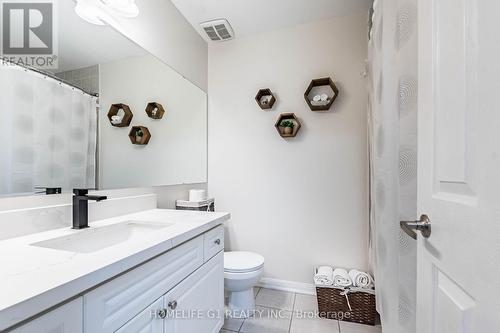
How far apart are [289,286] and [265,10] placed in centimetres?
244

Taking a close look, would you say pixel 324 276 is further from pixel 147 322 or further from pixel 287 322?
pixel 147 322

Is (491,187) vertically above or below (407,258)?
above

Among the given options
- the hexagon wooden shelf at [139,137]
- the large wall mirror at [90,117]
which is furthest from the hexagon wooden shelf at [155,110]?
the hexagon wooden shelf at [139,137]

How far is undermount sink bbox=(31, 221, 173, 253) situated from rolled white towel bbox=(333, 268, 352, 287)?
1.34 m

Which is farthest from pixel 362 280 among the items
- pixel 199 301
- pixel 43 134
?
pixel 43 134

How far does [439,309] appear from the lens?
1.96 feet

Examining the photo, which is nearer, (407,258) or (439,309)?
(439,309)

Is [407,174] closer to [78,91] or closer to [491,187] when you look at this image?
[491,187]

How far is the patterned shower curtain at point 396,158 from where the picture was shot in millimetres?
900

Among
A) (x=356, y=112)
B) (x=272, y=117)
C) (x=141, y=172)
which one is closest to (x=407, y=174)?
(x=356, y=112)

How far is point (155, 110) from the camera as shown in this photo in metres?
1.74

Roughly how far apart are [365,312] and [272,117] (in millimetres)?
1725

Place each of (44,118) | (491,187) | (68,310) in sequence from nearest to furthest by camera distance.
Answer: (491,187) → (68,310) → (44,118)

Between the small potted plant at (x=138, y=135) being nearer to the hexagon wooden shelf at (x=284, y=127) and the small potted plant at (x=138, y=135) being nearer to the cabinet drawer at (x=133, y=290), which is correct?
the cabinet drawer at (x=133, y=290)
